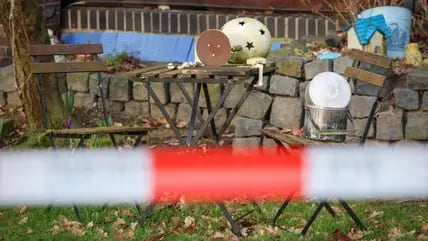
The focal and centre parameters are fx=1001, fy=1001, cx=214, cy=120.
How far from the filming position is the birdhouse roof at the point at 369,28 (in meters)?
7.79

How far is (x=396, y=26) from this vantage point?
8055 millimetres

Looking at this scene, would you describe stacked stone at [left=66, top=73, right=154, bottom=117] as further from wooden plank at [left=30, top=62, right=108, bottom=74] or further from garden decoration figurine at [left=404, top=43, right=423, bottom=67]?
garden decoration figurine at [left=404, top=43, right=423, bottom=67]

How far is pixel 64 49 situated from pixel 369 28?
96.6 inches

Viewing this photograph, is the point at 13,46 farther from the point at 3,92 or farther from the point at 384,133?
the point at 384,133

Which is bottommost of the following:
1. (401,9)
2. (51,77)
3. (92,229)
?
(92,229)

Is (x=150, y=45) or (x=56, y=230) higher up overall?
(x=150, y=45)

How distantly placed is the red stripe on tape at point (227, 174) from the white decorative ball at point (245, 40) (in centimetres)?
74

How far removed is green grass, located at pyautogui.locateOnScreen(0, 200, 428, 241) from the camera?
5.86 m

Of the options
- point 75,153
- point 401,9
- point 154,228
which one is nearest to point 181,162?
point 75,153

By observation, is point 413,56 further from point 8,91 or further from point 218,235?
point 8,91

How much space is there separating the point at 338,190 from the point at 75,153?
1.97m

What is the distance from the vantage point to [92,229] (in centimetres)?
602

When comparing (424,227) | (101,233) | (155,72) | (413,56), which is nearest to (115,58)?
(413,56)

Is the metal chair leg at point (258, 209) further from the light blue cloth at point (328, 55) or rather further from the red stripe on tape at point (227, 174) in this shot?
the light blue cloth at point (328, 55)
